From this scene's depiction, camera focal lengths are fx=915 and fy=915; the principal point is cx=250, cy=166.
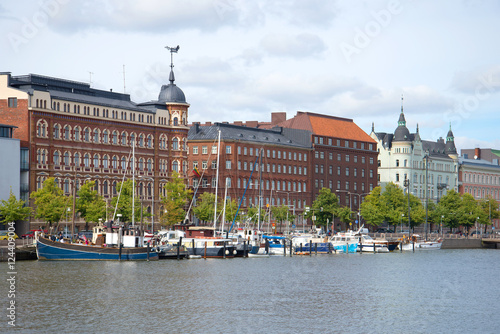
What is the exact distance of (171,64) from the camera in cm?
15375

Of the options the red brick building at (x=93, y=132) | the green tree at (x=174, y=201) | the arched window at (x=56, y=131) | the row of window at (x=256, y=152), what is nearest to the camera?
the red brick building at (x=93, y=132)

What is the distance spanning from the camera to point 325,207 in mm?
177875

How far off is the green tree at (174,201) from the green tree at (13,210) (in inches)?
1128

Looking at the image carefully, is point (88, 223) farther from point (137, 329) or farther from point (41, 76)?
point (137, 329)

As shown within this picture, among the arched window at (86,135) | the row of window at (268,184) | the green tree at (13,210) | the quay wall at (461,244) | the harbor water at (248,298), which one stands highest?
the arched window at (86,135)

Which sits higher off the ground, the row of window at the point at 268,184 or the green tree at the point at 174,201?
the row of window at the point at 268,184

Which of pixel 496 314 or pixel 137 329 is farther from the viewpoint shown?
pixel 496 314

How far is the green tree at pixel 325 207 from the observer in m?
178

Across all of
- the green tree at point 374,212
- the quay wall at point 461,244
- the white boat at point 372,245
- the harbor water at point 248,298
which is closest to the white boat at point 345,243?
the white boat at point 372,245

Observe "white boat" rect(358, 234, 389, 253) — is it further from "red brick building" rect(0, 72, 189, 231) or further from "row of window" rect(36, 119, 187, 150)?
"row of window" rect(36, 119, 187, 150)

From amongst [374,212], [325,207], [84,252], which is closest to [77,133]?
[84,252]

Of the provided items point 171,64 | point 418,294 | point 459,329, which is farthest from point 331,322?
point 171,64

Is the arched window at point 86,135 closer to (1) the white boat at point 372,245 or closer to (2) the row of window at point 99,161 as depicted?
(2) the row of window at point 99,161

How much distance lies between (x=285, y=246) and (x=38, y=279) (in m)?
50.1
